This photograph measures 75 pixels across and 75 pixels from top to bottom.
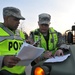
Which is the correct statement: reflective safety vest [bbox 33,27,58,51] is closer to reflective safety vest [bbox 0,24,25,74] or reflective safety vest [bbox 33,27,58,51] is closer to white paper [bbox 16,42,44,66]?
reflective safety vest [bbox 0,24,25,74]

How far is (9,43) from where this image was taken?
356 centimetres

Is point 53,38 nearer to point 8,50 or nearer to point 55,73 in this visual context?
point 8,50

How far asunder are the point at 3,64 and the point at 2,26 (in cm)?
64

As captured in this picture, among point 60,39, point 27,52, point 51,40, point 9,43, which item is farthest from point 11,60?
point 60,39

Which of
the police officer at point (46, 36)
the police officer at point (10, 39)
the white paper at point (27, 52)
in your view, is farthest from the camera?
the police officer at point (46, 36)

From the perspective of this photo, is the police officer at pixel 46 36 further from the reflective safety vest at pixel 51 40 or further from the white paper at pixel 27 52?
the white paper at pixel 27 52

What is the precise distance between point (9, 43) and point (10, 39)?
0.08 metres

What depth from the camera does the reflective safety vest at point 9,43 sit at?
349cm

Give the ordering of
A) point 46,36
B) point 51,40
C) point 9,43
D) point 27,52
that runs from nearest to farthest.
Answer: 1. point 27,52
2. point 9,43
3. point 51,40
4. point 46,36

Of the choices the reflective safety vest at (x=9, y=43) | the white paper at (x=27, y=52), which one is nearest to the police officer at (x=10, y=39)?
the reflective safety vest at (x=9, y=43)

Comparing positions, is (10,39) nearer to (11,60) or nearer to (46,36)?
(11,60)

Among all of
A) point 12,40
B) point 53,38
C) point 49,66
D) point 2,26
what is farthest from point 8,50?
point 53,38

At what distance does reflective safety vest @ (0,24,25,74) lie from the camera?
3.49 meters

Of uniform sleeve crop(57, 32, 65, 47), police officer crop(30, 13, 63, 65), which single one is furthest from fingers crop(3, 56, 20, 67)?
uniform sleeve crop(57, 32, 65, 47)
